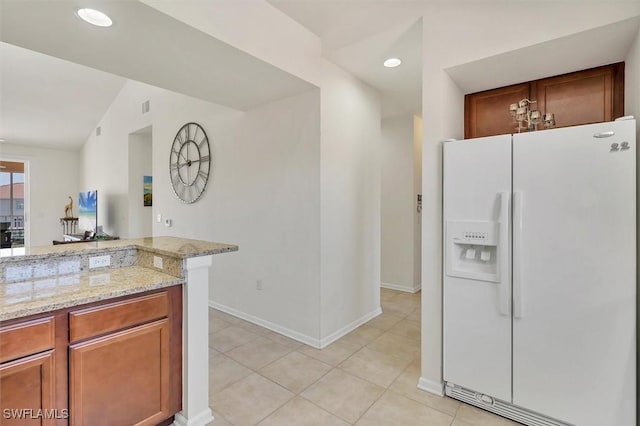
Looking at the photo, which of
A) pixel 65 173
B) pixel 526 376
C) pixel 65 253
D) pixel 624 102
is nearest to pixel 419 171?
pixel 624 102

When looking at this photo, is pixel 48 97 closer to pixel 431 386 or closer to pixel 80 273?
pixel 80 273

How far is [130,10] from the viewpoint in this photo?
1.76 metres

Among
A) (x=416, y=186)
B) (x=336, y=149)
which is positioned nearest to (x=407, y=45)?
(x=336, y=149)

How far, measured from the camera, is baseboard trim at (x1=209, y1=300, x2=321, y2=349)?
3.06m

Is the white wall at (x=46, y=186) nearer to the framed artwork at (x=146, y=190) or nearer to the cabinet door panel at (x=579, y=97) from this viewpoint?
the framed artwork at (x=146, y=190)

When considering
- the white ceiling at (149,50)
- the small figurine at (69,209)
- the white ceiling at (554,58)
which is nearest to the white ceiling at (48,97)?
the small figurine at (69,209)

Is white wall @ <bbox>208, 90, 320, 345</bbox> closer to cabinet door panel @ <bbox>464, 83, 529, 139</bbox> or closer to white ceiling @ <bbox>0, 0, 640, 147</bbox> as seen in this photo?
white ceiling @ <bbox>0, 0, 640, 147</bbox>

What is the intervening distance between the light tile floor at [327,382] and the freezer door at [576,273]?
45cm

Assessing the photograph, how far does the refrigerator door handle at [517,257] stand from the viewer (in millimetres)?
1902

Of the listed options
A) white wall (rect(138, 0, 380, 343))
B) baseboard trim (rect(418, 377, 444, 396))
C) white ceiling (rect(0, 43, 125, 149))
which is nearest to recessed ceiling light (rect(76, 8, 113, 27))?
white wall (rect(138, 0, 380, 343))

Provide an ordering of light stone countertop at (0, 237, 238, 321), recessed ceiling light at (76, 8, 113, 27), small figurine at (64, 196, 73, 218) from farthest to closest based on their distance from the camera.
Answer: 1. small figurine at (64, 196, 73, 218)
2. recessed ceiling light at (76, 8, 113, 27)
3. light stone countertop at (0, 237, 238, 321)

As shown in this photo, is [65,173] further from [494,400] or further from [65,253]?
[494,400]

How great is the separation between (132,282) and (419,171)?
433 cm

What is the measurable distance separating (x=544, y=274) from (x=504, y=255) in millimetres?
233
